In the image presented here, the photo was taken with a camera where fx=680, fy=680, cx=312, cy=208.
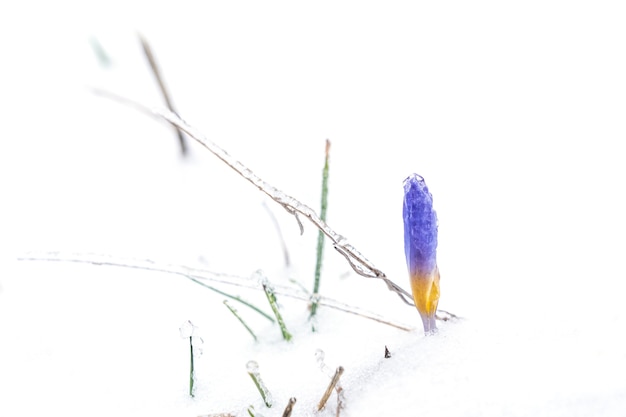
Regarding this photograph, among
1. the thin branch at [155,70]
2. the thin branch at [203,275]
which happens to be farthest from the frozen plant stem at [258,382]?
the thin branch at [155,70]

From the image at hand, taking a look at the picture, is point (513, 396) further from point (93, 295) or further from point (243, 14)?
point (243, 14)

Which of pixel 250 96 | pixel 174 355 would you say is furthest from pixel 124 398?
pixel 250 96

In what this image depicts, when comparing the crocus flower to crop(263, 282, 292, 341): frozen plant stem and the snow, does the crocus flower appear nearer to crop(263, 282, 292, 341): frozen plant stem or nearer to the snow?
the snow

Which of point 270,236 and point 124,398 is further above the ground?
point 270,236

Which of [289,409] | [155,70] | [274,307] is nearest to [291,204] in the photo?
[274,307]

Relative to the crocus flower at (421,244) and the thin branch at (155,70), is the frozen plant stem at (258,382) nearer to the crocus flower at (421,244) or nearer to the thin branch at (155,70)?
the crocus flower at (421,244)

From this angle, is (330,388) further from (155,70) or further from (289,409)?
(155,70)
